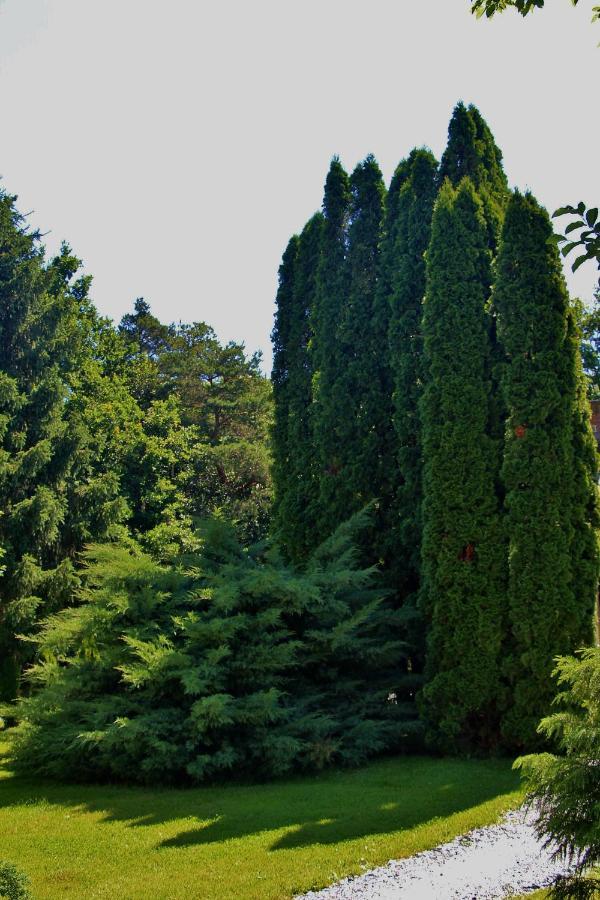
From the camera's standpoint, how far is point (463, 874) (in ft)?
17.0

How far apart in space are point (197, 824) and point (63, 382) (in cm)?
1220

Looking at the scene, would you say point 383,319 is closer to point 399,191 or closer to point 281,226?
point 399,191

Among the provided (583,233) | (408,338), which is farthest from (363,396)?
(583,233)

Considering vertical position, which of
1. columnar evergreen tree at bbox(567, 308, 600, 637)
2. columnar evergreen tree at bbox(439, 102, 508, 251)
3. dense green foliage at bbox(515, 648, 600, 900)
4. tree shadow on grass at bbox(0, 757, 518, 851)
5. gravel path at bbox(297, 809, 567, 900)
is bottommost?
gravel path at bbox(297, 809, 567, 900)

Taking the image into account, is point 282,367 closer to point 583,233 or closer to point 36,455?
point 36,455

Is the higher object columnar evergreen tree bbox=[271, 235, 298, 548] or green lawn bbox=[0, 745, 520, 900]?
columnar evergreen tree bbox=[271, 235, 298, 548]

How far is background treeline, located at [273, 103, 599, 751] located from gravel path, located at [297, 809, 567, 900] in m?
2.56

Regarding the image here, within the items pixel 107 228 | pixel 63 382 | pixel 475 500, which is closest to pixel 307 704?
pixel 475 500

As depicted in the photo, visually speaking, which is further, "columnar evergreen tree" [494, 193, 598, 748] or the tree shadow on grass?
"columnar evergreen tree" [494, 193, 598, 748]

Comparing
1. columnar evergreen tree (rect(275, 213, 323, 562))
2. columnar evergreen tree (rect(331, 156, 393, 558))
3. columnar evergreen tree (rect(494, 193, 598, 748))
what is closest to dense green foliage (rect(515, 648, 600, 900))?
columnar evergreen tree (rect(494, 193, 598, 748))

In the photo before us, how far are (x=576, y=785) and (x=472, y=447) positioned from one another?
547 cm

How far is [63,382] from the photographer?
16844mm

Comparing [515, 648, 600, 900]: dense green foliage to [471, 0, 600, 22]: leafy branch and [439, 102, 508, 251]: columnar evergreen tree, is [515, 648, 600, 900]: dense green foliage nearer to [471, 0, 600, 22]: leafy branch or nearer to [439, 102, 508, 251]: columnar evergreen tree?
[471, 0, 600, 22]: leafy branch

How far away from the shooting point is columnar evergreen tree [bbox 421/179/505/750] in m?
8.50
